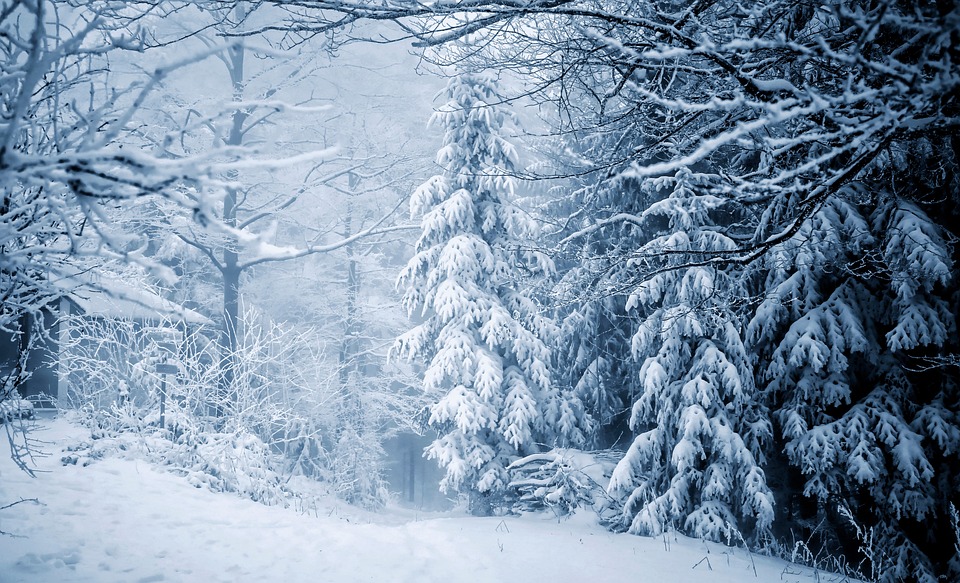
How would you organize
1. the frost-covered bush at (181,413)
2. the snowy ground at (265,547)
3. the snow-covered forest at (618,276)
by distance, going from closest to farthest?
the snow-covered forest at (618,276) < the snowy ground at (265,547) < the frost-covered bush at (181,413)

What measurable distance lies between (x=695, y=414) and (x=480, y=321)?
513cm

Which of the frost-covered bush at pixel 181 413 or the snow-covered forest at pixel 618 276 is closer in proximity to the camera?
the snow-covered forest at pixel 618 276

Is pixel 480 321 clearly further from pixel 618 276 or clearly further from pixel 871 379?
pixel 871 379

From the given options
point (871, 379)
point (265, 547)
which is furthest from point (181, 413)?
point (871, 379)

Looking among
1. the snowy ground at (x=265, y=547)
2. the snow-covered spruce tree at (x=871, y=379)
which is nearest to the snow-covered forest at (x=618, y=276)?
the snow-covered spruce tree at (x=871, y=379)

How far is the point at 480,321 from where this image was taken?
1175 centimetres

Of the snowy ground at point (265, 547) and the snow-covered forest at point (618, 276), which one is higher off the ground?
the snow-covered forest at point (618, 276)

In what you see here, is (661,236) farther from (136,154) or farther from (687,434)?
(136,154)

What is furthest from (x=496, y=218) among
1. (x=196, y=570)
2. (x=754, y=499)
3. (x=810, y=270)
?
(x=196, y=570)

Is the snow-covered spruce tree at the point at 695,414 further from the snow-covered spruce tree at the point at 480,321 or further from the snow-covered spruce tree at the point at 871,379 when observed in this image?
the snow-covered spruce tree at the point at 480,321

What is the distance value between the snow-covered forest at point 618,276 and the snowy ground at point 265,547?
1.37 feet

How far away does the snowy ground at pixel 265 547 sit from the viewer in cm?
507

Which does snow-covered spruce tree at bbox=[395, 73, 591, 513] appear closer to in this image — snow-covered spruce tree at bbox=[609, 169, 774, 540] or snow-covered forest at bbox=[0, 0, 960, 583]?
snow-covered forest at bbox=[0, 0, 960, 583]

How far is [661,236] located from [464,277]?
442cm
